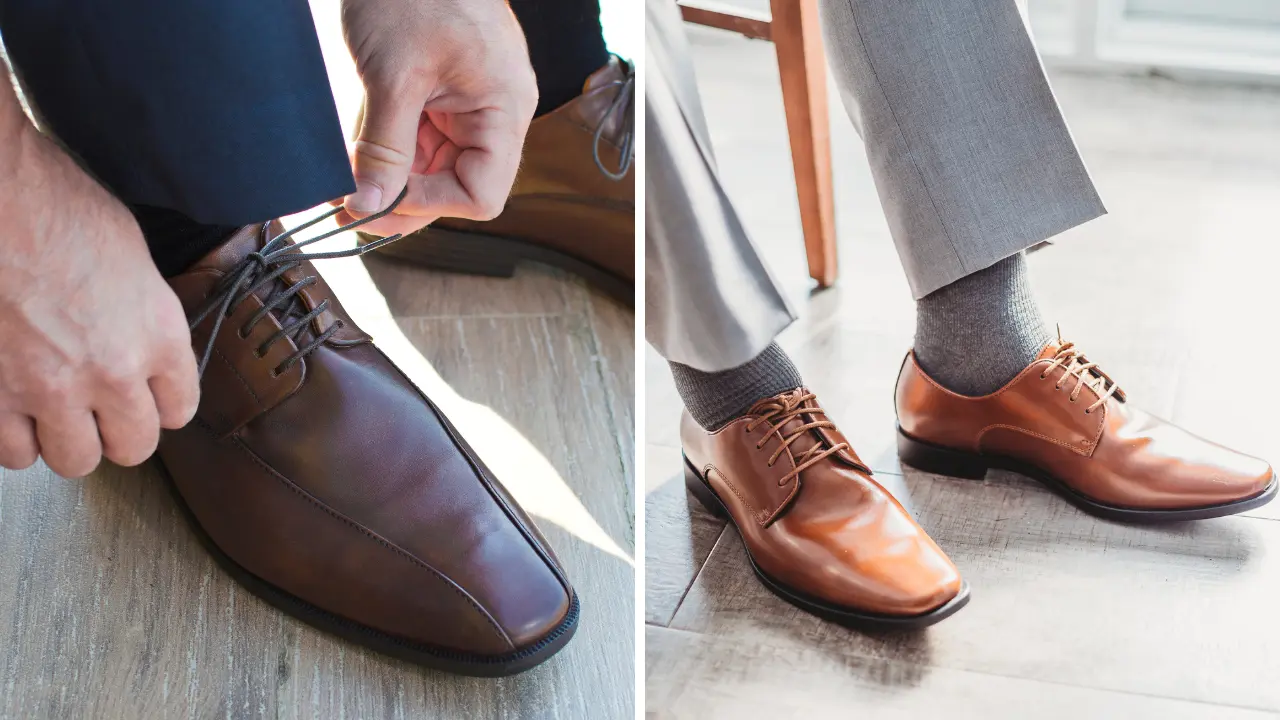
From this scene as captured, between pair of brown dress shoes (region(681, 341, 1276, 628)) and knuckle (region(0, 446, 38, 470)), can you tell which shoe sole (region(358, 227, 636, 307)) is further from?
knuckle (region(0, 446, 38, 470))

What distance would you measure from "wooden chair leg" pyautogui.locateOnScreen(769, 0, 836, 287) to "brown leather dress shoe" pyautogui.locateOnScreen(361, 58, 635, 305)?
17 centimetres

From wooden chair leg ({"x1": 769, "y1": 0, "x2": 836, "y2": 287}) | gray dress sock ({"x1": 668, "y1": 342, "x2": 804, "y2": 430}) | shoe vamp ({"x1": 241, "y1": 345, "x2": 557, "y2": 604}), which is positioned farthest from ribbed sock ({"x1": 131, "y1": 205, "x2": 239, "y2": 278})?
wooden chair leg ({"x1": 769, "y1": 0, "x2": 836, "y2": 287})

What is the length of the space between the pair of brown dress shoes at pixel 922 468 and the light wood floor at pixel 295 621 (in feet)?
0.34

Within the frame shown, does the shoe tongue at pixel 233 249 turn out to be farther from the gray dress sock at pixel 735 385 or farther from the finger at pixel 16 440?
the gray dress sock at pixel 735 385

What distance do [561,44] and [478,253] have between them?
23 centimetres

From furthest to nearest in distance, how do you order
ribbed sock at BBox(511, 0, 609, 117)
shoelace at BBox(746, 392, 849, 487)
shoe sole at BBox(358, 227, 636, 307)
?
shoe sole at BBox(358, 227, 636, 307), ribbed sock at BBox(511, 0, 609, 117), shoelace at BBox(746, 392, 849, 487)

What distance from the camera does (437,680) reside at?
67 cm

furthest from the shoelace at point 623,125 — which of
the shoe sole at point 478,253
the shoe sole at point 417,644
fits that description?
the shoe sole at point 417,644

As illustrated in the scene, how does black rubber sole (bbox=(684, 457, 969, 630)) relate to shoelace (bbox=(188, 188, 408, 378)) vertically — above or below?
below

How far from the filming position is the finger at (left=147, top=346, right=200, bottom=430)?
0.59 metres

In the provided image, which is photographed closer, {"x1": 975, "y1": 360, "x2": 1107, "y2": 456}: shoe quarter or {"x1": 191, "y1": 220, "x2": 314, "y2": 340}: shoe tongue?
{"x1": 191, "y1": 220, "x2": 314, "y2": 340}: shoe tongue

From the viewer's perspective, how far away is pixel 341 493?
70cm

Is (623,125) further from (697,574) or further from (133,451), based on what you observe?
(133,451)

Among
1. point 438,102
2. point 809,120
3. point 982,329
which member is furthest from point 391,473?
point 809,120
